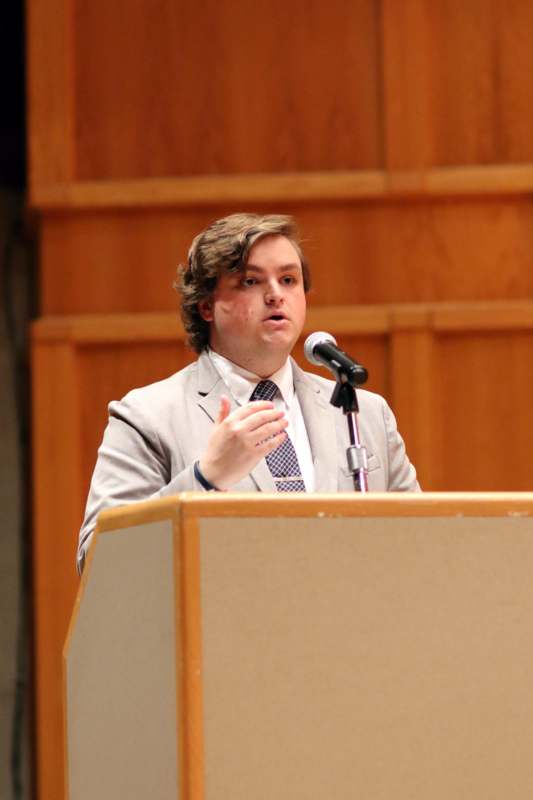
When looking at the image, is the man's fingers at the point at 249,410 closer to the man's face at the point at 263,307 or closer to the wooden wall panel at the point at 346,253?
the man's face at the point at 263,307

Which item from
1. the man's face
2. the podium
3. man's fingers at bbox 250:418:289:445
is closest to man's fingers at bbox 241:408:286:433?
man's fingers at bbox 250:418:289:445

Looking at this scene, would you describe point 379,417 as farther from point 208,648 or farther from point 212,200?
point 212,200

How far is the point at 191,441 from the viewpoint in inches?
96.0

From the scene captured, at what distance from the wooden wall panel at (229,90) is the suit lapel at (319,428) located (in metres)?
1.52

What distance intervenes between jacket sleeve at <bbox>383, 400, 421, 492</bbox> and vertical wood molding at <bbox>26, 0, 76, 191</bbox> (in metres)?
1.70

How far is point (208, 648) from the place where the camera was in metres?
1.67

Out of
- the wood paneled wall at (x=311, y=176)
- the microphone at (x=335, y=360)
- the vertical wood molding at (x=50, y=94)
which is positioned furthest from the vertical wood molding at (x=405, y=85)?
the microphone at (x=335, y=360)

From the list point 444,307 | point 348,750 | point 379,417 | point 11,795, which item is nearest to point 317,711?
point 348,750

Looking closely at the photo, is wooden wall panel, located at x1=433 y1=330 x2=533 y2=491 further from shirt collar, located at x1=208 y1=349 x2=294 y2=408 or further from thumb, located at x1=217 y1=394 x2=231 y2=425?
thumb, located at x1=217 y1=394 x2=231 y2=425

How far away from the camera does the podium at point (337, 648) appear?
1665 millimetres

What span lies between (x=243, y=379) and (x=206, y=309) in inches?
7.0

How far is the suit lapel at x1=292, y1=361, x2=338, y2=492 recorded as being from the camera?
95.6 inches

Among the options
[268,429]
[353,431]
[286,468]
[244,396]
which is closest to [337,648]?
[268,429]

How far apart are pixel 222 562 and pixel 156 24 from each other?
2.68 meters
